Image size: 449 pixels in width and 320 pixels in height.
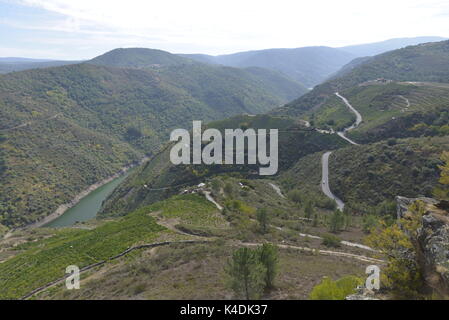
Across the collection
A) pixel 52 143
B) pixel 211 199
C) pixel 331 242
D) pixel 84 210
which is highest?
pixel 331 242

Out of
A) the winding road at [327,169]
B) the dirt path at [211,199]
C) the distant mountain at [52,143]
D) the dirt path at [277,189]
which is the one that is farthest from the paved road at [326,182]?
the distant mountain at [52,143]

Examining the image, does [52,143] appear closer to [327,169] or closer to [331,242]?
[327,169]

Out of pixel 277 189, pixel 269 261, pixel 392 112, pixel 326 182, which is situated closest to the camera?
pixel 269 261

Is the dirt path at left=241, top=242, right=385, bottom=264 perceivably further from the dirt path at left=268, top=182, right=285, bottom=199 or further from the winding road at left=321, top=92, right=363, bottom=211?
the dirt path at left=268, top=182, right=285, bottom=199

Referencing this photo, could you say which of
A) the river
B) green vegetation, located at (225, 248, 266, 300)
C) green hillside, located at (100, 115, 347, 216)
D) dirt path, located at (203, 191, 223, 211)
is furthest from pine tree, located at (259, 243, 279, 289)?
the river

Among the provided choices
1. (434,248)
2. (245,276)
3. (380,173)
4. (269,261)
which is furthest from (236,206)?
(380,173)
